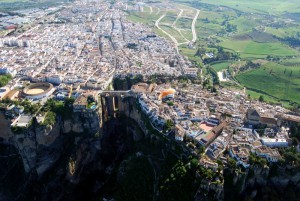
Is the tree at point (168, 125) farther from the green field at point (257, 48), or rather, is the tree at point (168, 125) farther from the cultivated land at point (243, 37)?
the green field at point (257, 48)

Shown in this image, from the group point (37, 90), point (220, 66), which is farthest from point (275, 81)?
point (37, 90)

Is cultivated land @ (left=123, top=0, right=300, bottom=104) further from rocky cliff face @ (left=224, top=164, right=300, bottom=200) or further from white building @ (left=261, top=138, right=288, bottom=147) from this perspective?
rocky cliff face @ (left=224, top=164, right=300, bottom=200)

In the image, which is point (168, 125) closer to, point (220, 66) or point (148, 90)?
point (148, 90)

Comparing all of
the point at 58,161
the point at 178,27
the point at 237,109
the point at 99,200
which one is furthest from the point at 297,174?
the point at 178,27

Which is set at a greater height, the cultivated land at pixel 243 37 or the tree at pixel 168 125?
the tree at pixel 168 125

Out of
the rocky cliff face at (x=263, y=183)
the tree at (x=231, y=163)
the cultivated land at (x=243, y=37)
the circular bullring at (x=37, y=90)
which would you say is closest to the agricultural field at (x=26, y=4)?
the cultivated land at (x=243, y=37)

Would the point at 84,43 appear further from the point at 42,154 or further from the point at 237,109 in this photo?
the point at 237,109
